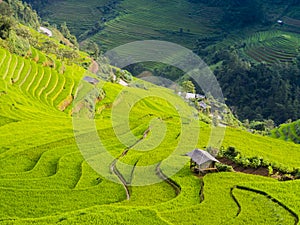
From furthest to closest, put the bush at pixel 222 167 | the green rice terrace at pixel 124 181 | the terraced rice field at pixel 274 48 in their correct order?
the terraced rice field at pixel 274 48
the bush at pixel 222 167
the green rice terrace at pixel 124 181

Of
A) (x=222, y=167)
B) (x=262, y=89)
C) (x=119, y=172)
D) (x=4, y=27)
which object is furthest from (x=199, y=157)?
(x=262, y=89)

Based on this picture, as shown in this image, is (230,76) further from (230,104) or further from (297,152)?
(297,152)

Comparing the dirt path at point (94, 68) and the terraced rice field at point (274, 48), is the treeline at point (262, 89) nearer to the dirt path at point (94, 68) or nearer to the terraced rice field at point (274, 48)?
the terraced rice field at point (274, 48)

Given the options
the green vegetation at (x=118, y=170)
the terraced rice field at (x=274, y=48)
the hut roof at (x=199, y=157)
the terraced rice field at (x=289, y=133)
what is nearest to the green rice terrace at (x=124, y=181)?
the green vegetation at (x=118, y=170)

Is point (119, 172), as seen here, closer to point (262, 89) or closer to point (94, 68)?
point (94, 68)

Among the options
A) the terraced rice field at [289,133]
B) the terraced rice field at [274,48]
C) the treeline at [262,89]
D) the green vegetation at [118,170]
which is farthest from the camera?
the terraced rice field at [274,48]

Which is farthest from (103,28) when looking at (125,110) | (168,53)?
(125,110)

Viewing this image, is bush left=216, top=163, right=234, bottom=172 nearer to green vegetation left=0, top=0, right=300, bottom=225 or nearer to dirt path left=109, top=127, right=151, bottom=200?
green vegetation left=0, top=0, right=300, bottom=225

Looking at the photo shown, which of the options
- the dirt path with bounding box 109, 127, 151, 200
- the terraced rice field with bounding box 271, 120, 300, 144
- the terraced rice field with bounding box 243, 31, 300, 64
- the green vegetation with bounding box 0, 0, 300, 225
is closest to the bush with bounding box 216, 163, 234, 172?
the green vegetation with bounding box 0, 0, 300, 225
